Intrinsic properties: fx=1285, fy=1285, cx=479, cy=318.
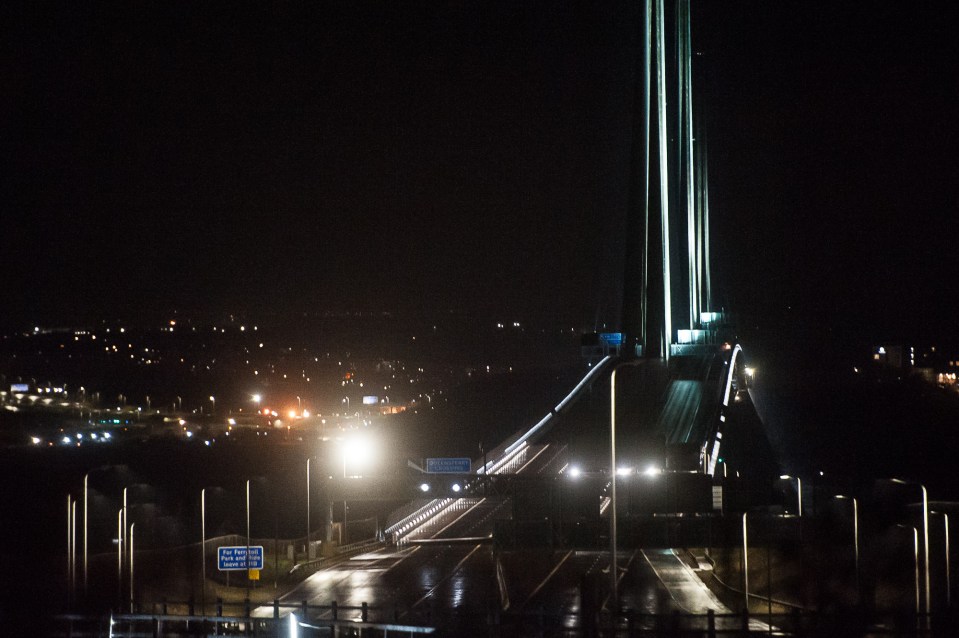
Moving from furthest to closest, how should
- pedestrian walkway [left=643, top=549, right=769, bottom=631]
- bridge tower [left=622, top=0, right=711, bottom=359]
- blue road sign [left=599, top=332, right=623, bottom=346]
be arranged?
blue road sign [left=599, top=332, right=623, bottom=346] < bridge tower [left=622, top=0, right=711, bottom=359] < pedestrian walkway [left=643, top=549, right=769, bottom=631]

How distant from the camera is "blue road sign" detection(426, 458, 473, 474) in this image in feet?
116

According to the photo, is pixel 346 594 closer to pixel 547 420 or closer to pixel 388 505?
pixel 388 505

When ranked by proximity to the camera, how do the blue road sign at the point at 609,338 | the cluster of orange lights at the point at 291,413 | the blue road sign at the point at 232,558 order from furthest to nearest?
the cluster of orange lights at the point at 291,413 → the blue road sign at the point at 609,338 → the blue road sign at the point at 232,558

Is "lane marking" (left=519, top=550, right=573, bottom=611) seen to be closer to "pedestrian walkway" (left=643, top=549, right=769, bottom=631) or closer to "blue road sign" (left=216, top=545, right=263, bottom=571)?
"pedestrian walkway" (left=643, top=549, right=769, bottom=631)

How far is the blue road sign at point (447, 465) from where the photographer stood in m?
35.5

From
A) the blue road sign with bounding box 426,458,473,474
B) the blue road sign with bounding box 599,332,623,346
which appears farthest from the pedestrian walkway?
the blue road sign with bounding box 599,332,623,346

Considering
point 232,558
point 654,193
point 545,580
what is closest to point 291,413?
point 654,193

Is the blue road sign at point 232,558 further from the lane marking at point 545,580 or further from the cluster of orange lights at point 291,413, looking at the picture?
the cluster of orange lights at point 291,413

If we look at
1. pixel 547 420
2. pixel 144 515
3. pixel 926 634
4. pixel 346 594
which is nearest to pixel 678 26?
pixel 547 420

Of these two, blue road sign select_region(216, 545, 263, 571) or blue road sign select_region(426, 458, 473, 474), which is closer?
blue road sign select_region(216, 545, 263, 571)

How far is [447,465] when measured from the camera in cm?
3578

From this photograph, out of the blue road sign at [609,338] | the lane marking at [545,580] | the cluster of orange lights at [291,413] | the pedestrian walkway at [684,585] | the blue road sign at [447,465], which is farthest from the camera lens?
the cluster of orange lights at [291,413]

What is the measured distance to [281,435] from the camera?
8175 cm

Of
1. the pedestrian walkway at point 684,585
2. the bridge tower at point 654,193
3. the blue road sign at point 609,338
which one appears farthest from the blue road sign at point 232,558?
the blue road sign at point 609,338
